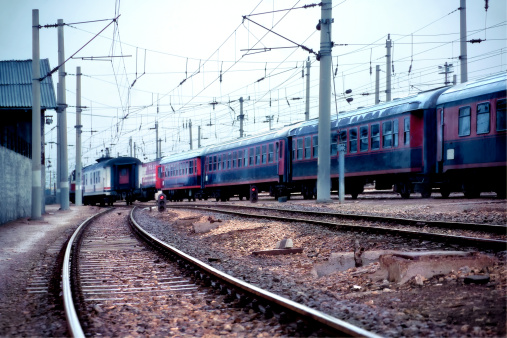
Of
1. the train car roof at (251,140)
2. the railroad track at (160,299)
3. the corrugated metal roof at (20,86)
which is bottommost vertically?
the railroad track at (160,299)

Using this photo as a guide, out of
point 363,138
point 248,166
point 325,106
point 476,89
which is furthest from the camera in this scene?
point 248,166

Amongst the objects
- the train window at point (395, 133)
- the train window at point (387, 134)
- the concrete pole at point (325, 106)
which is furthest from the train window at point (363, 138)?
the concrete pole at point (325, 106)

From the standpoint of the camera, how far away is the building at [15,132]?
19094mm

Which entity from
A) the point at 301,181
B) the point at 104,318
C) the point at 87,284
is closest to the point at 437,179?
the point at 301,181

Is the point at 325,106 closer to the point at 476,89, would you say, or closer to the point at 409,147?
the point at 409,147

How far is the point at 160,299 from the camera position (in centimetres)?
612

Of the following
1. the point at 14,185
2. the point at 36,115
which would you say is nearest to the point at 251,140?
the point at 36,115

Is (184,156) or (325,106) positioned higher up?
(325,106)

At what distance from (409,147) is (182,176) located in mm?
24094

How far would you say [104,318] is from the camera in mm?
5227

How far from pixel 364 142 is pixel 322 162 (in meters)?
2.52

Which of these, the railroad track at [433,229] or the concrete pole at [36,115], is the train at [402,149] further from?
the concrete pole at [36,115]

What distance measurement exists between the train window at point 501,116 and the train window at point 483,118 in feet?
1.15

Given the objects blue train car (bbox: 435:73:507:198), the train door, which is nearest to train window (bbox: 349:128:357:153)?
blue train car (bbox: 435:73:507:198)
